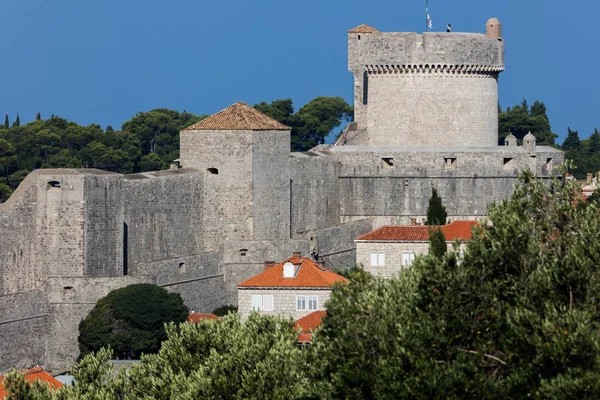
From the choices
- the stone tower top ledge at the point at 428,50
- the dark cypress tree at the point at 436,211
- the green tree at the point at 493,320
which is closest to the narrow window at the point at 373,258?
the dark cypress tree at the point at 436,211

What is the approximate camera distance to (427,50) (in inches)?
2087

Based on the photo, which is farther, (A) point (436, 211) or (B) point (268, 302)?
(A) point (436, 211)

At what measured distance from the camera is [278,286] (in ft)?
125

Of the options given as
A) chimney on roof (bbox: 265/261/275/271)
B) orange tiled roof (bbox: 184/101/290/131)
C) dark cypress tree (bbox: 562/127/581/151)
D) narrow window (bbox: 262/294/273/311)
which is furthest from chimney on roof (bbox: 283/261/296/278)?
dark cypress tree (bbox: 562/127/581/151)

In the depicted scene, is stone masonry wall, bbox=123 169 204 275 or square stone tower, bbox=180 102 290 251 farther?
square stone tower, bbox=180 102 290 251

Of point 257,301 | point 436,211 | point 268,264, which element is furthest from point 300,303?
point 436,211

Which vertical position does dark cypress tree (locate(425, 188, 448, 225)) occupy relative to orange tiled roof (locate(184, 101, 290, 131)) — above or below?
below

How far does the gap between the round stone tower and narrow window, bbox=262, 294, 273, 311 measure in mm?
15499

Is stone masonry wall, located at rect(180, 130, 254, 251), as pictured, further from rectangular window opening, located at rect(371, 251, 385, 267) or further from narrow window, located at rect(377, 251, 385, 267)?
narrow window, located at rect(377, 251, 385, 267)

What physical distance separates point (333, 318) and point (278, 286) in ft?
44.7

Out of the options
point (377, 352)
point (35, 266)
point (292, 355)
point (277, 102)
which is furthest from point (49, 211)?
point (277, 102)

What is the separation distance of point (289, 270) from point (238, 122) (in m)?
7.09

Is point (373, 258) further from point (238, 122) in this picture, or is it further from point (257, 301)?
point (257, 301)

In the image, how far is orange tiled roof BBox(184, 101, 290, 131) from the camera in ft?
146
